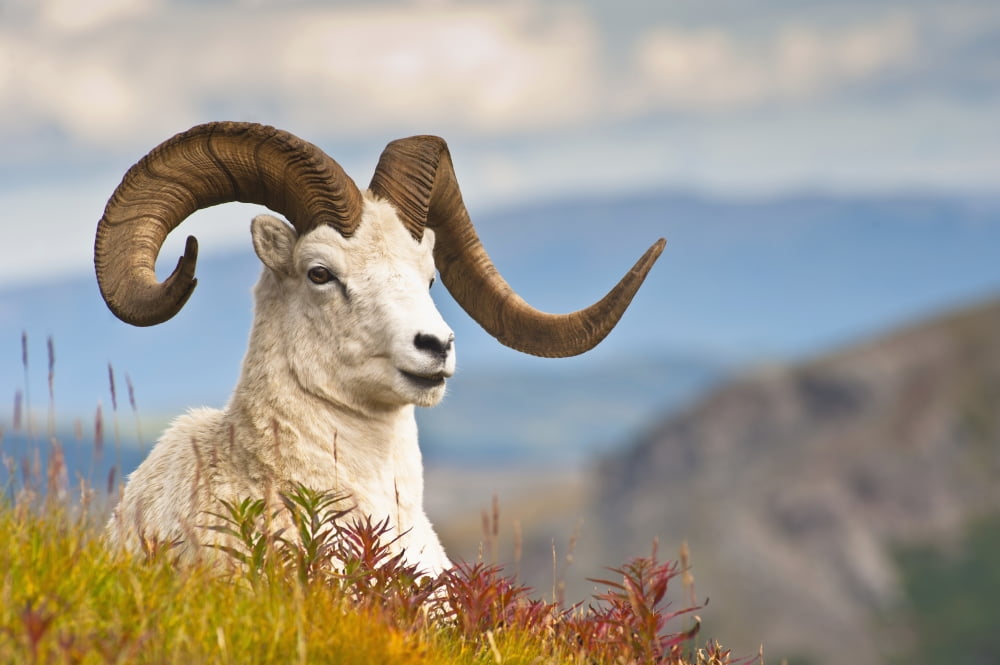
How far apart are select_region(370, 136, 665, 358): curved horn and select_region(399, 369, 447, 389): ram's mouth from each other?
1.33 metres

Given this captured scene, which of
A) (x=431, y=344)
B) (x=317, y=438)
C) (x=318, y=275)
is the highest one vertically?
(x=318, y=275)

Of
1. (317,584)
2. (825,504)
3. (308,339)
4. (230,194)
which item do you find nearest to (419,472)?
(308,339)

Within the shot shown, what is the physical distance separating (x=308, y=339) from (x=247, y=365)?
18.0 inches

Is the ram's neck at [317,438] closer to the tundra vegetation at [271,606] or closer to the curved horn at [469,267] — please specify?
the tundra vegetation at [271,606]

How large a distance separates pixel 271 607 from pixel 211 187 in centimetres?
413

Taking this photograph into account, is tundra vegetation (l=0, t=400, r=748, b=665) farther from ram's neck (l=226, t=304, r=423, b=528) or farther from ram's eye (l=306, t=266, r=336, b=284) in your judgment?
ram's eye (l=306, t=266, r=336, b=284)

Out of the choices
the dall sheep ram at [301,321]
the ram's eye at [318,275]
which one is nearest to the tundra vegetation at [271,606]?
the dall sheep ram at [301,321]

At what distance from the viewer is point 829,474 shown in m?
174

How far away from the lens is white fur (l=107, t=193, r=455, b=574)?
8.18 m

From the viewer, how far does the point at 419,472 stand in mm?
8867

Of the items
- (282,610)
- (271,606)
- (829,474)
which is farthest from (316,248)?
(829,474)

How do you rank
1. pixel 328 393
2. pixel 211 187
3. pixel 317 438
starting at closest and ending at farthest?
pixel 317 438 < pixel 328 393 < pixel 211 187

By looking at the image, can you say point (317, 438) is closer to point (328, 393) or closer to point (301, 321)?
point (328, 393)

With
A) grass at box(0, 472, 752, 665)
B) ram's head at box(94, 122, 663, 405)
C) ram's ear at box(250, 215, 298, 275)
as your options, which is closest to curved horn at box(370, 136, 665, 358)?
ram's head at box(94, 122, 663, 405)
